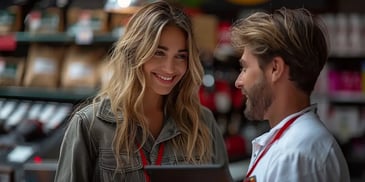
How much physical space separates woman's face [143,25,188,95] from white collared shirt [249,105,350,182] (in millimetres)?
740

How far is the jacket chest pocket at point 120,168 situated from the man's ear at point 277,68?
30.6 inches

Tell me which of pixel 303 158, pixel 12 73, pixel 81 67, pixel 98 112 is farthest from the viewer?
pixel 12 73

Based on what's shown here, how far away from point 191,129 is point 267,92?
78cm

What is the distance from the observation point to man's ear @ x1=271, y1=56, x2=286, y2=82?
1.75 meters

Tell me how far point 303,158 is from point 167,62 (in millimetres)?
860

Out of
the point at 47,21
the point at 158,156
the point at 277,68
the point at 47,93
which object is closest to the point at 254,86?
the point at 277,68

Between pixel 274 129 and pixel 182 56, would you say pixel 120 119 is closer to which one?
→ pixel 182 56

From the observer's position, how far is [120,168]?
2291mm

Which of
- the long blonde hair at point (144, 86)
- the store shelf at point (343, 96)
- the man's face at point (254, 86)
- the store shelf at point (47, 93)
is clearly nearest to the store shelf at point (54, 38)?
the store shelf at point (47, 93)

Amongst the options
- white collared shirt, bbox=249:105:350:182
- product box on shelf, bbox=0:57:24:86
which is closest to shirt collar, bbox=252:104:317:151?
white collared shirt, bbox=249:105:350:182

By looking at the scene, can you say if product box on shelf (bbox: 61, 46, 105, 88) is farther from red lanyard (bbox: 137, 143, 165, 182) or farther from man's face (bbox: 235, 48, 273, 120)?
man's face (bbox: 235, 48, 273, 120)

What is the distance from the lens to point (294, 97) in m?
1.78

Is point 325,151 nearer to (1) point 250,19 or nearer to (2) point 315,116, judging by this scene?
(2) point 315,116

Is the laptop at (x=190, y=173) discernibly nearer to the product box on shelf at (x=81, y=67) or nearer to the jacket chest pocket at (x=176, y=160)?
the jacket chest pocket at (x=176, y=160)
